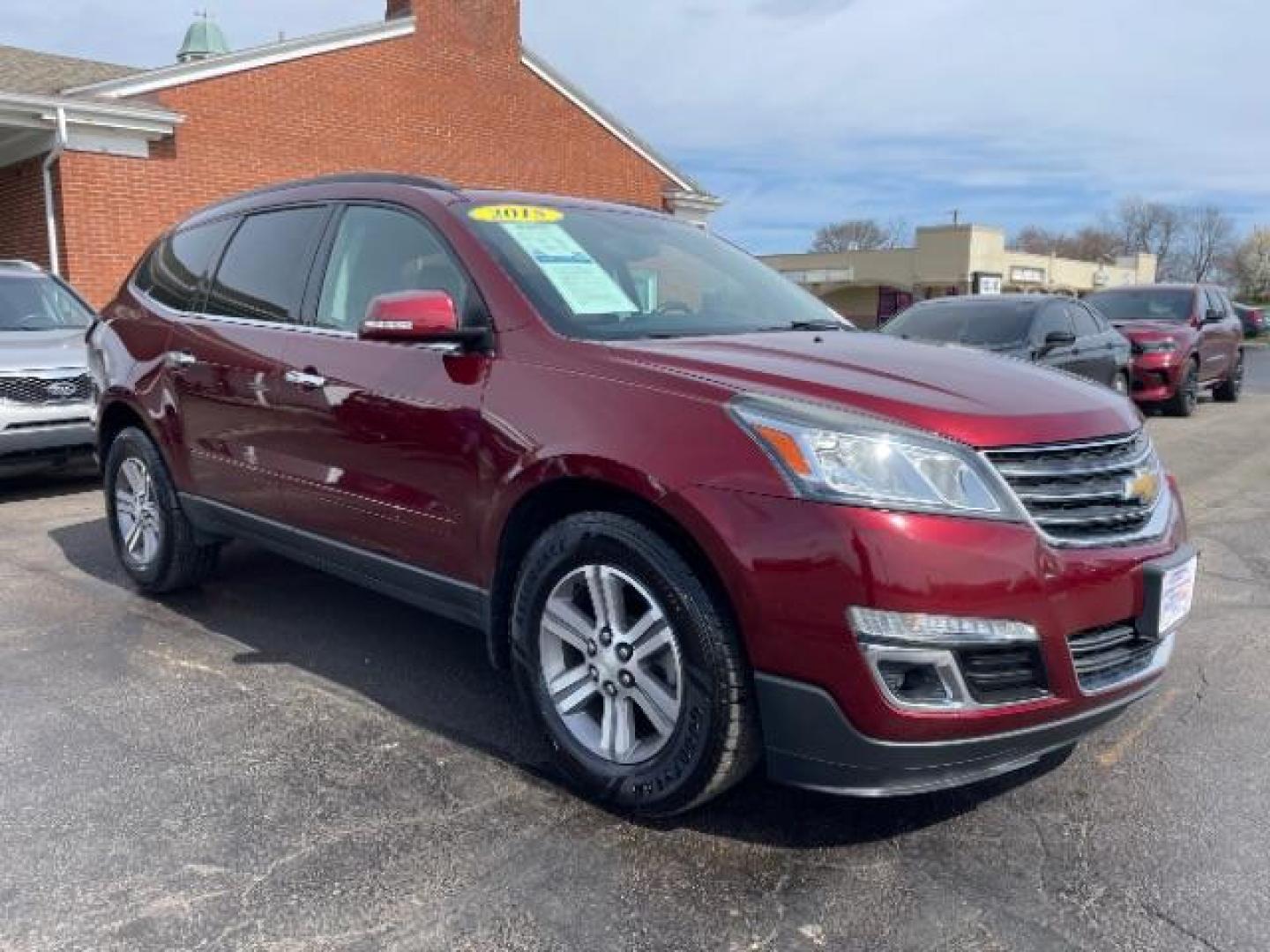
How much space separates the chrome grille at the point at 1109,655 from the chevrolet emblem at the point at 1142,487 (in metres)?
0.37

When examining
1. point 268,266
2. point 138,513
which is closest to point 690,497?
point 268,266

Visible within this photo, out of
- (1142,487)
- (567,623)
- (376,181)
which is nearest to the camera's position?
(1142,487)

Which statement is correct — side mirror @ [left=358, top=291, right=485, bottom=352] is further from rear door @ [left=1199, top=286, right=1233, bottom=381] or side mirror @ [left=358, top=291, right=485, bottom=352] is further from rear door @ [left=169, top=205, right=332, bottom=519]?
rear door @ [left=1199, top=286, right=1233, bottom=381]

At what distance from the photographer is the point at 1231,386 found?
52.3 feet

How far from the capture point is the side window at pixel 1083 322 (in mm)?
10672

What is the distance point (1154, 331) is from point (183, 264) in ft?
38.3

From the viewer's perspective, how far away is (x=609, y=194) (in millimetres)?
19125

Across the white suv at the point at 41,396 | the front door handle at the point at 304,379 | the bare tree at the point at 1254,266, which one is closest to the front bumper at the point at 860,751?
the front door handle at the point at 304,379

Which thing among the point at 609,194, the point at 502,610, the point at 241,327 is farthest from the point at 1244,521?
the point at 609,194

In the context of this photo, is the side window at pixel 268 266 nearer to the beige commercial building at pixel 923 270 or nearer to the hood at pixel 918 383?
the hood at pixel 918 383

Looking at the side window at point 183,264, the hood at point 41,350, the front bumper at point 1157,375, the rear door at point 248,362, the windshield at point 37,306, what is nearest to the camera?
the rear door at point 248,362

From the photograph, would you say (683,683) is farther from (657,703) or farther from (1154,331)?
(1154,331)

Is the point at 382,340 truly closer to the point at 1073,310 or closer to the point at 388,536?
the point at 388,536

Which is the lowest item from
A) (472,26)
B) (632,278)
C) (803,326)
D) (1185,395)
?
(1185,395)
